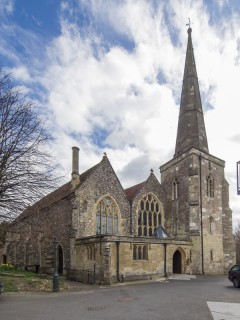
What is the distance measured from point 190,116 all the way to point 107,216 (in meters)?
13.2

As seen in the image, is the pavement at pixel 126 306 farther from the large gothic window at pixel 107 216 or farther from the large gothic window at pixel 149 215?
the large gothic window at pixel 149 215

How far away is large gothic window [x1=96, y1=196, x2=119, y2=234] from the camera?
28.6m

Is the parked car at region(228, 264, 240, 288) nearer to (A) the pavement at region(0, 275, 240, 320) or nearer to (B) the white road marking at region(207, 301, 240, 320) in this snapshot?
(A) the pavement at region(0, 275, 240, 320)

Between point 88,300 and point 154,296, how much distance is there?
9.77ft

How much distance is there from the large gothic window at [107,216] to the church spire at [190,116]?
8776 millimetres

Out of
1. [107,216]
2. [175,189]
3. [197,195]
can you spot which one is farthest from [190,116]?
[107,216]

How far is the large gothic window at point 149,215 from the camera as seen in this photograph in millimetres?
31250

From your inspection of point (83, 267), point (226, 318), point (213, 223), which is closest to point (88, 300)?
point (226, 318)

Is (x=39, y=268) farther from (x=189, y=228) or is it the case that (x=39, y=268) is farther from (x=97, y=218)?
(x=189, y=228)

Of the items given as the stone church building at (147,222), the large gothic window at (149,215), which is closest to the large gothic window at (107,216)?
the stone church building at (147,222)

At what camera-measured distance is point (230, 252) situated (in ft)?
102

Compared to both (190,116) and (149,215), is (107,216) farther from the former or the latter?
(190,116)

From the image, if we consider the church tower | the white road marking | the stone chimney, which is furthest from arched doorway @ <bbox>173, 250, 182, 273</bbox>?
the white road marking

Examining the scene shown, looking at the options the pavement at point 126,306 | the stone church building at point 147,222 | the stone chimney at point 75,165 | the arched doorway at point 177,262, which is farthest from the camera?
the arched doorway at point 177,262
